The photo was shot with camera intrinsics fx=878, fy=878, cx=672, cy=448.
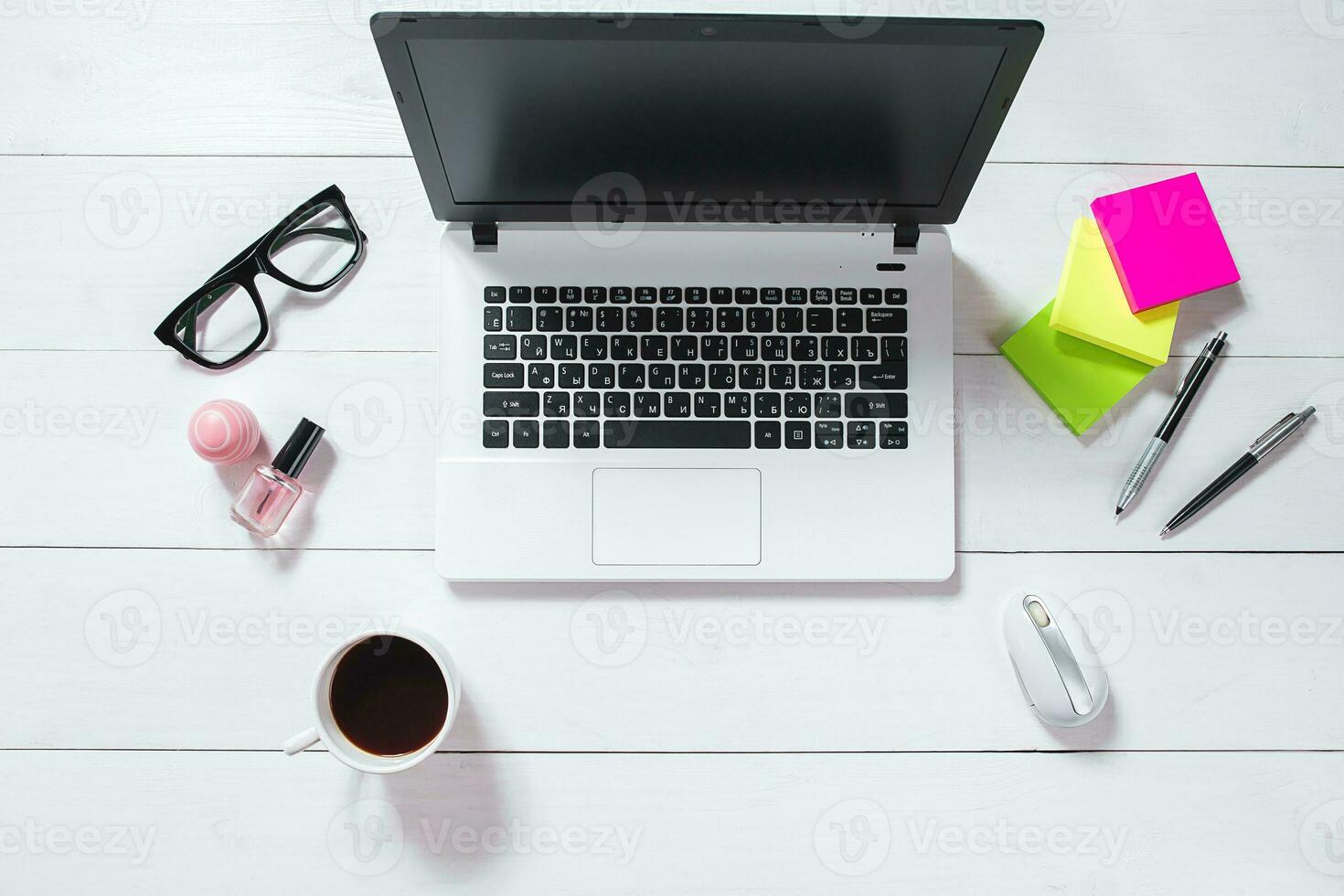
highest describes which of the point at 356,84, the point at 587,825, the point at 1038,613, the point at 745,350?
the point at 356,84

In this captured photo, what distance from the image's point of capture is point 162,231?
2.73 ft

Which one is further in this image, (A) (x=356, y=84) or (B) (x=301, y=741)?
(A) (x=356, y=84)

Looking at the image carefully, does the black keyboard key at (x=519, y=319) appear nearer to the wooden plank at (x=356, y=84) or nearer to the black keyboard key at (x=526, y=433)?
the black keyboard key at (x=526, y=433)

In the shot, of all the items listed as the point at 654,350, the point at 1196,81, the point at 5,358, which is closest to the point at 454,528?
the point at 654,350

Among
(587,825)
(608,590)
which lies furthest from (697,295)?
(587,825)

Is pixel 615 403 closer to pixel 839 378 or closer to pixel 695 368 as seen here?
pixel 695 368

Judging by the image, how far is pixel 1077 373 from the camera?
803 millimetres

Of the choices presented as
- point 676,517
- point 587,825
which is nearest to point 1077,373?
point 676,517

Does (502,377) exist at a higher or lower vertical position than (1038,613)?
higher

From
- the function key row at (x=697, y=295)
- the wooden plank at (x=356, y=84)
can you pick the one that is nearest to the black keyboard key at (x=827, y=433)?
the function key row at (x=697, y=295)

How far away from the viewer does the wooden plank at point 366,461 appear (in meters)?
0.81

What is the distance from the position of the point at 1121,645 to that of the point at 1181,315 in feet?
1.03

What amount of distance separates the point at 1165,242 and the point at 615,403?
0.52 metres

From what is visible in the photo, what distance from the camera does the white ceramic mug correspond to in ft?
2.30
